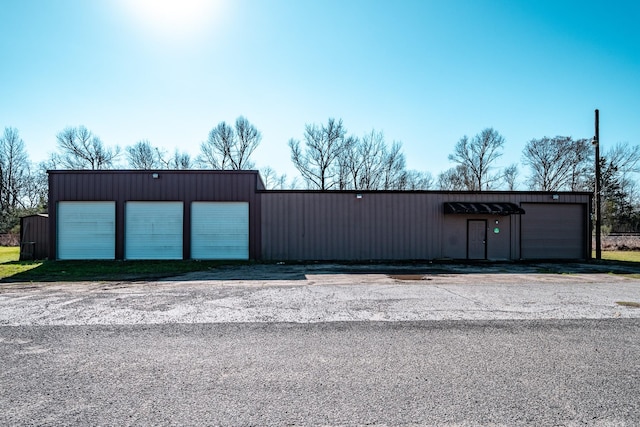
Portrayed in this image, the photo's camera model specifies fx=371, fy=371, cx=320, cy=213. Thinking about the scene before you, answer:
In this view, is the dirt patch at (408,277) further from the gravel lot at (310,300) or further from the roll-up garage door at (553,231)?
the roll-up garage door at (553,231)

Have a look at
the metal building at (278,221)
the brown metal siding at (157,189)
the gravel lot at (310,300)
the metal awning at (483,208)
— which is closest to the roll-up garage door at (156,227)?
the metal building at (278,221)

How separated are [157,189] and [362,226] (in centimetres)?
940

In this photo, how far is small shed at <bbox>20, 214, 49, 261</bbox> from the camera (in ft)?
55.8

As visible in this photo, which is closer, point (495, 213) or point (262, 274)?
point (262, 274)

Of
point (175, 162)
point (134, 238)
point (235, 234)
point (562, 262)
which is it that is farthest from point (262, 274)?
point (175, 162)

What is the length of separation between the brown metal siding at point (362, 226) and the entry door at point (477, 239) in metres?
0.25

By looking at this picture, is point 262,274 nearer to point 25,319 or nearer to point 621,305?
point 25,319

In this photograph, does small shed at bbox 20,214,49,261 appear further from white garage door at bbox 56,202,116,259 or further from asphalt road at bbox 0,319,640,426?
asphalt road at bbox 0,319,640,426

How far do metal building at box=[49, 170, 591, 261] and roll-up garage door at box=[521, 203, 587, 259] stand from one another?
1.9 inches

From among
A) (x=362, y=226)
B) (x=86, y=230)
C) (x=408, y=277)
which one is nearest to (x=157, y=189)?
(x=86, y=230)

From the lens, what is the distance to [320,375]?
3584 mm

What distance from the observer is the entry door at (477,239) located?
1781 centimetres

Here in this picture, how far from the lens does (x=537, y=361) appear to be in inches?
156

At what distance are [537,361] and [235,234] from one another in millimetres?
14279
